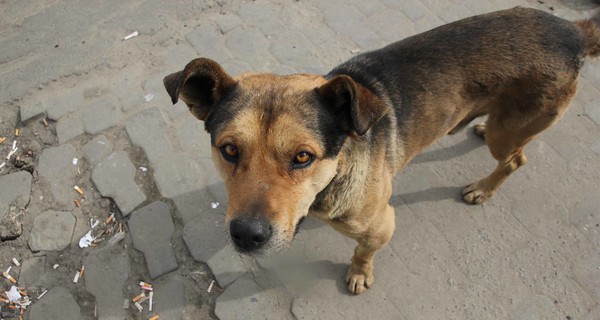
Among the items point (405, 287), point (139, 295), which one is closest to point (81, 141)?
point (139, 295)

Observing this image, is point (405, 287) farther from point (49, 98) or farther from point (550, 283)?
point (49, 98)

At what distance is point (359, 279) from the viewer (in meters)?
4.25

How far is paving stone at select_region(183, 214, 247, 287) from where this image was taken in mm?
4453

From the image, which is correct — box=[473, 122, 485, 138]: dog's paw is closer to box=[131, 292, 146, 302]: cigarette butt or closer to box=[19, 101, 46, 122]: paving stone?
box=[131, 292, 146, 302]: cigarette butt

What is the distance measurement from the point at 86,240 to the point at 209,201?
A: 4.37ft

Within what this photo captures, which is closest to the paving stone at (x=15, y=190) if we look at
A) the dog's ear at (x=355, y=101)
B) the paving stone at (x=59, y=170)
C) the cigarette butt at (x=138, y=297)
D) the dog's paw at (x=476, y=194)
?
the paving stone at (x=59, y=170)

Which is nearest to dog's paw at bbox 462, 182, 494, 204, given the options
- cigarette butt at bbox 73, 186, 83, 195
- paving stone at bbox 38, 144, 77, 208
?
cigarette butt at bbox 73, 186, 83, 195

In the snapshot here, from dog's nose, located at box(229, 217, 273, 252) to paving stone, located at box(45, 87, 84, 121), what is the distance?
3.84 metres

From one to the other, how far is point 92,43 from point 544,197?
609 cm

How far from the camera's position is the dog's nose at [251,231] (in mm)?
2672

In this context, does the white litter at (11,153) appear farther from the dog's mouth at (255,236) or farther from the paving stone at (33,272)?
the dog's mouth at (255,236)

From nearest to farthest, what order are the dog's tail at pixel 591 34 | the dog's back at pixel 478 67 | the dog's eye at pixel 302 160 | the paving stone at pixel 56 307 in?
1. the dog's eye at pixel 302 160
2. the dog's back at pixel 478 67
3. the dog's tail at pixel 591 34
4. the paving stone at pixel 56 307

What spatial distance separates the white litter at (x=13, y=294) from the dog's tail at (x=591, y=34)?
581 cm

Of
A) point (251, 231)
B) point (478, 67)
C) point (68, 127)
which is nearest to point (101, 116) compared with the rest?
point (68, 127)
